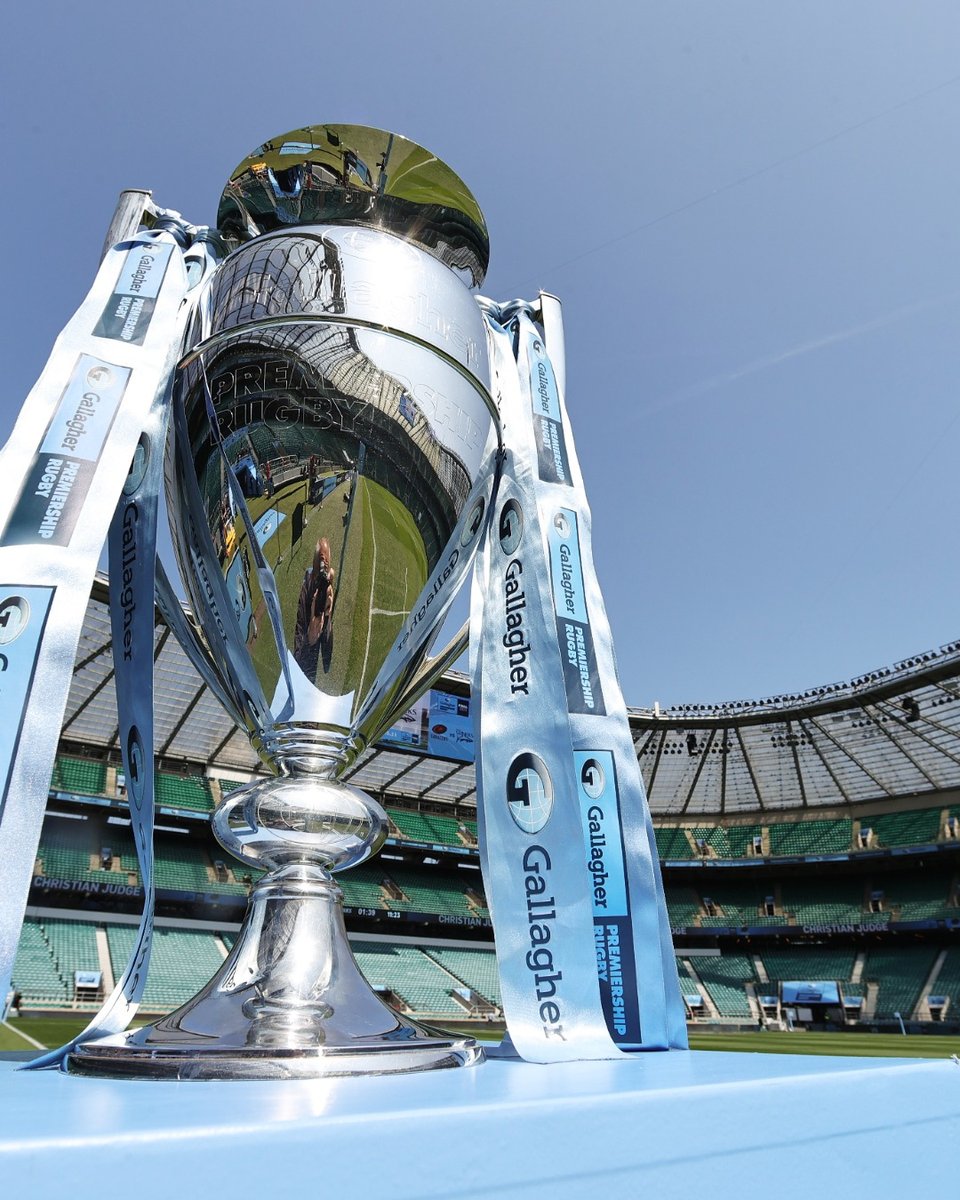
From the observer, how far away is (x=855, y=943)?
30.3 meters

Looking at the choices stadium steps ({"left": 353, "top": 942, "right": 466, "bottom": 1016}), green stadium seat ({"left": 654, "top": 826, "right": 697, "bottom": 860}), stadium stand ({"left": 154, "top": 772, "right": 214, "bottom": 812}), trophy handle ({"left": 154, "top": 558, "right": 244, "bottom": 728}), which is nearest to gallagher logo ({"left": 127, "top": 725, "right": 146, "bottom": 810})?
trophy handle ({"left": 154, "top": 558, "right": 244, "bottom": 728})

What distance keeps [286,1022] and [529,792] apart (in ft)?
1.71

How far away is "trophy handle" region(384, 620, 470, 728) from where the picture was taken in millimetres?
1246

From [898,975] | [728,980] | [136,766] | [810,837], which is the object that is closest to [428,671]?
[136,766]

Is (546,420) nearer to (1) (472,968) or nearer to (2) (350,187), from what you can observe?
(2) (350,187)

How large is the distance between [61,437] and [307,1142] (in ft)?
3.67

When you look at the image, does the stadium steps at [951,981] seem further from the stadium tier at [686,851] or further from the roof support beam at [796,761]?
the roof support beam at [796,761]

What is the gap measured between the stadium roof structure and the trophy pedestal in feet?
71.0

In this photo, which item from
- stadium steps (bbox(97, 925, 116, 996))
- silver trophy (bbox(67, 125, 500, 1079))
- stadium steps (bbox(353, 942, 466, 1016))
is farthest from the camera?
stadium steps (bbox(353, 942, 466, 1016))

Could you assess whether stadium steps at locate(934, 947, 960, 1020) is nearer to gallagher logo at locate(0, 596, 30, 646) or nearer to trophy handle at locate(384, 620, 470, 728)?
trophy handle at locate(384, 620, 470, 728)

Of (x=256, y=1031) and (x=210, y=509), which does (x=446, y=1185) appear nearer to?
(x=256, y=1031)

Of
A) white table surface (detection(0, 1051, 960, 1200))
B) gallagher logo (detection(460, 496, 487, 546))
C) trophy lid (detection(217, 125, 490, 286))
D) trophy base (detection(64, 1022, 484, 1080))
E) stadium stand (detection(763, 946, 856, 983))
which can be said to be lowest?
white table surface (detection(0, 1051, 960, 1200))

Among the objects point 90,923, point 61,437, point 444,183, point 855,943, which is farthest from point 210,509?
point 855,943

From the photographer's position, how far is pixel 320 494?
1.06 m
